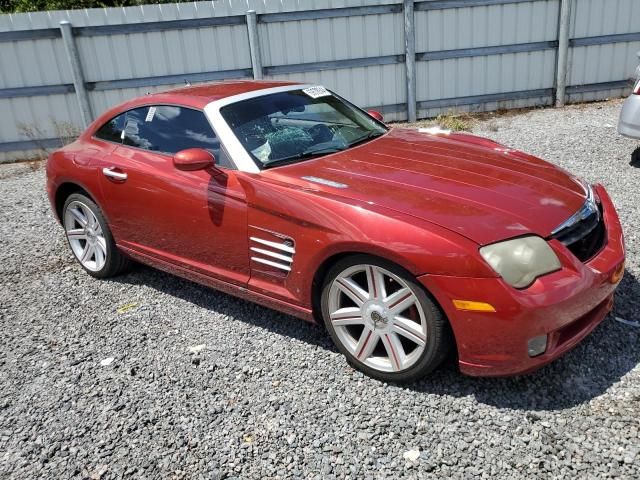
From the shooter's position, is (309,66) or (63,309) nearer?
(63,309)

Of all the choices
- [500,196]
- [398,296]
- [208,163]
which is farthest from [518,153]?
[208,163]

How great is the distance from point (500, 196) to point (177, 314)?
2265mm

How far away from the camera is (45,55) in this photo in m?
8.89

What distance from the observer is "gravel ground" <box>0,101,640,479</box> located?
256 cm

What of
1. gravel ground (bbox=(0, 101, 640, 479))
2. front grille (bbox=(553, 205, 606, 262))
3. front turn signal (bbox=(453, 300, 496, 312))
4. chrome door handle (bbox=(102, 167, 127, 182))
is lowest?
gravel ground (bbox=(0, 101, 640, 479))

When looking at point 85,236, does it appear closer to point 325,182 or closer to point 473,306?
point 325,182

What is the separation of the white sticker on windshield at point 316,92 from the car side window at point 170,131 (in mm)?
868

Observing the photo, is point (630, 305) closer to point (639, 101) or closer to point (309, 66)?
point (639, 101)

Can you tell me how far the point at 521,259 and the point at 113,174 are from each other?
2.80m

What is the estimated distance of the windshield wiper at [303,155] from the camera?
347cm

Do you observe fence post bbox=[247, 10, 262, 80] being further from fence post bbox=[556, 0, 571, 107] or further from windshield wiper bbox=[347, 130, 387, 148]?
windshield wiper bbox=[347, 130, 387, 148]

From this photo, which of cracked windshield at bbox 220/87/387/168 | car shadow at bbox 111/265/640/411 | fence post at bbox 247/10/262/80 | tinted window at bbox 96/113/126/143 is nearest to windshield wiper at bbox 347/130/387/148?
cracked windshield at bbox 220/87/387/168

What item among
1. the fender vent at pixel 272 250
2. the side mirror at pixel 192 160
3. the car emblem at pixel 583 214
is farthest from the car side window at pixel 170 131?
the car emblem at pixel 583 214

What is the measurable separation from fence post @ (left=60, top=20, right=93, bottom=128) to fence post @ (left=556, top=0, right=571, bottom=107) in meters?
7.68
